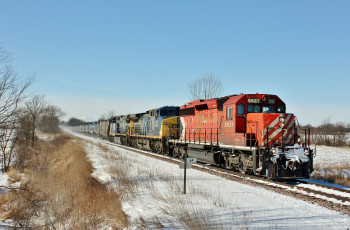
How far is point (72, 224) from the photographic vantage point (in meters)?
6.06

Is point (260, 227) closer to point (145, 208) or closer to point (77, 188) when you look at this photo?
point (145, 208)

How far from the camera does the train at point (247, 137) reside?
10055mm

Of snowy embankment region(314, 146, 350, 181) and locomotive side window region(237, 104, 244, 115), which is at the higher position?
locomotive side window region(237, 104, 244, 115)

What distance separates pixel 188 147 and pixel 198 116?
2039mm

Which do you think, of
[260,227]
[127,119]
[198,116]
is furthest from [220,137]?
[127,119]

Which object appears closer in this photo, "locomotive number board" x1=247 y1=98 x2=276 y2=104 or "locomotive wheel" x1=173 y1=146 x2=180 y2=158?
"locomotive number board" x1=247 y1=98 x2=276 y2=104

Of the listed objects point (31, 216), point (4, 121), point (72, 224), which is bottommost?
point (31, 216)

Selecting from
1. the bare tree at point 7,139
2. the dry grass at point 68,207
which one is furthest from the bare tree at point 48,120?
the dry grass at point 68,207

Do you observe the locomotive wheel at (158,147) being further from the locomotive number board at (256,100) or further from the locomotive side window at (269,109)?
the locomotive side window at (269,109)

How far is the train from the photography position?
1005 cm

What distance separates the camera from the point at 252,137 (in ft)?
37.6

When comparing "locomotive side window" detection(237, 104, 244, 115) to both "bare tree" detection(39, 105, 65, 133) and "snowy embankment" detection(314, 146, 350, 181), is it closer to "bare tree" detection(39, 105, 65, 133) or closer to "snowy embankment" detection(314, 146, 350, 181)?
"snowy embankment" detection(314, 146, 350, 181)

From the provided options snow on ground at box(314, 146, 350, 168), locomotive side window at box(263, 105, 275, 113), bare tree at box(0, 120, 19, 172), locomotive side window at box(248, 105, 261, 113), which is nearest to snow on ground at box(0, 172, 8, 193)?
bare tree at box(0, 120, 19, 172)

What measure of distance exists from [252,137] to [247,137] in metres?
0.20
